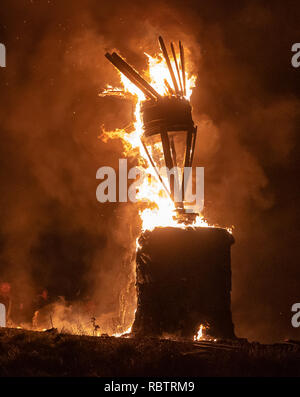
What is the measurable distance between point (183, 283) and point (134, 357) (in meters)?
2.15

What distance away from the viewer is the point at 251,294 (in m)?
12.5

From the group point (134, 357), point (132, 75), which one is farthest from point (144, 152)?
point (134, 357)

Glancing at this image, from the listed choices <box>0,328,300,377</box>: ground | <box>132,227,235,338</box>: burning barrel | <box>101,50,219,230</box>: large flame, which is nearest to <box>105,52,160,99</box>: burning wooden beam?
<box>101,50,219,230</box>: large flame

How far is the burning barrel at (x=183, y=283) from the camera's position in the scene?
27.1 feet

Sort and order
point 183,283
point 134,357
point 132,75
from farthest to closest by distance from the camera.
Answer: point 132,75 < point 183,283 < point 134,357

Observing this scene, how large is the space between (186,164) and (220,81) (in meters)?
4.76

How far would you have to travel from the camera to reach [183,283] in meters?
8.32

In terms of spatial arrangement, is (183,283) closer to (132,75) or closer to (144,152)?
(144,152)

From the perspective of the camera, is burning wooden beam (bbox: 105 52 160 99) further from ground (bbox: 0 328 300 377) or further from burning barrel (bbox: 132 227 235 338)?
ground (bbox: 0 328 300 377)

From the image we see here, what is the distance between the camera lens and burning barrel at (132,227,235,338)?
27.1 feet
